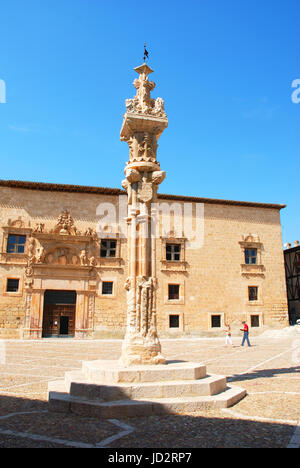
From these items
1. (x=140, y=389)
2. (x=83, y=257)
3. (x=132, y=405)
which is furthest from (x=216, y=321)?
(x=132, y=405)

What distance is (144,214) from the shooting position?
6.57 metres

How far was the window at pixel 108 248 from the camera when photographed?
2108 centimetres

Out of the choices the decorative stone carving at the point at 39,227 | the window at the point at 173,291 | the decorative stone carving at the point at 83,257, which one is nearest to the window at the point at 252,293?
the window at the point at 173,291

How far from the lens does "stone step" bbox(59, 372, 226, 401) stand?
190 inches

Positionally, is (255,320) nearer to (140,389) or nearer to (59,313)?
(59,313)

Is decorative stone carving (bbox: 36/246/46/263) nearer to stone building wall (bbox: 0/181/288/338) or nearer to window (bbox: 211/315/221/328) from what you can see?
stone building wall (bbox: 0/181/288/338)

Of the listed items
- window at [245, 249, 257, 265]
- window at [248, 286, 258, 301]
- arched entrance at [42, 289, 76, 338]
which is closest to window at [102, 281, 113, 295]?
arched entrance at [42, 289, 76, 338]

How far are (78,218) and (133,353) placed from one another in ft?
52.1

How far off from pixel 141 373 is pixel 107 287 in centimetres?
1572

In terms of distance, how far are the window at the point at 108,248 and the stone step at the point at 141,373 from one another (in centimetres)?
1550

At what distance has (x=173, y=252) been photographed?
22016 millimetres

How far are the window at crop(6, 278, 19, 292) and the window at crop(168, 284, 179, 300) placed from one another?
8.76m
